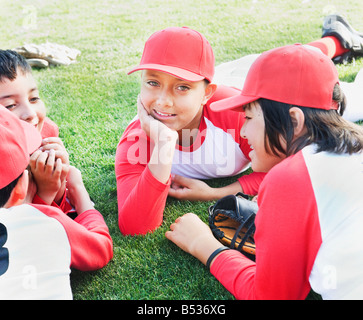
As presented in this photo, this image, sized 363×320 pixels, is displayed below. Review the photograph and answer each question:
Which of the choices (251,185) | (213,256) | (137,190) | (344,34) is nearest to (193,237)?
(213,256)

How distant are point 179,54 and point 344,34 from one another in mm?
2676

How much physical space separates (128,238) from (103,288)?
1.15ft

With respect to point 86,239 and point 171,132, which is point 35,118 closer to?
point 171,132

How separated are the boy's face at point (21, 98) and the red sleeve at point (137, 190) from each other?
51cm

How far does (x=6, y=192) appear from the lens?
1.58 metres

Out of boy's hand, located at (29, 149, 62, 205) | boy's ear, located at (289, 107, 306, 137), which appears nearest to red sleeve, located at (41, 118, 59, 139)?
boy's hand, located at (29, 149, 62, 205)

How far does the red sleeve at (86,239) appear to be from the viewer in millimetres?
1571

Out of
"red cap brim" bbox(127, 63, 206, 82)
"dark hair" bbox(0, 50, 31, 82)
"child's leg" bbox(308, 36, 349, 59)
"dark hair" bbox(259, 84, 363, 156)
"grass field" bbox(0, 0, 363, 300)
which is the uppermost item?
"dark hair" bbox(259, 84, 363, 156)

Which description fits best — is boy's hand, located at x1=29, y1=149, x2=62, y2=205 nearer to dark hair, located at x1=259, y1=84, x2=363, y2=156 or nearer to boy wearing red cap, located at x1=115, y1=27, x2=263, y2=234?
boy wearing red cap, located at x1=115, y1=27, x2=263, y2=234

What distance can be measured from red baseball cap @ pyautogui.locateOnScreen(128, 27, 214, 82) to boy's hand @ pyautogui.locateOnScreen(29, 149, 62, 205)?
630 mm

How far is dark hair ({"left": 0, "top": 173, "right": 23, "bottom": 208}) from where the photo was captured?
157cm

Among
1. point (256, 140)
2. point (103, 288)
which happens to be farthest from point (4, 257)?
point (256, 140)

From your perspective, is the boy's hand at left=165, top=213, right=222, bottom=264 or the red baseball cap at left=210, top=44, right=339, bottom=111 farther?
the boy's hand at left=165, top=213, right=222, bottom=264

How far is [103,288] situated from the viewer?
5.86ft
